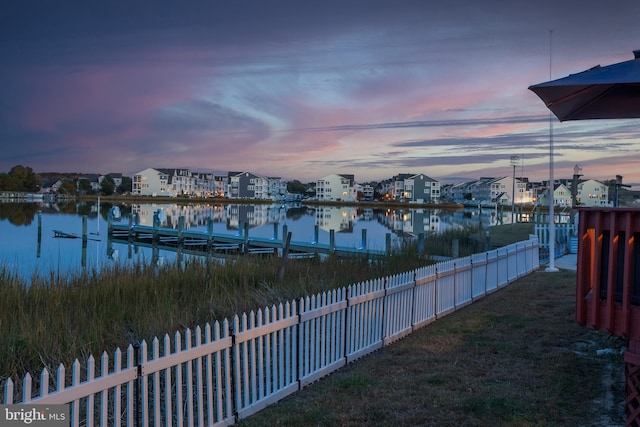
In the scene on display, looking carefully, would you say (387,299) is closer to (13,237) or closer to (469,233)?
(469,233)

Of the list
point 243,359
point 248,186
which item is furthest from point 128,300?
point 248,186

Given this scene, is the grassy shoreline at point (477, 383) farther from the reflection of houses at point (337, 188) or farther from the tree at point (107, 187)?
the tree at point (107, 187)

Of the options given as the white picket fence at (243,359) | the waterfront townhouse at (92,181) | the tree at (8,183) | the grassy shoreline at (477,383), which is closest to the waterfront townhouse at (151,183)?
the waterfront townhouse at (92,181)

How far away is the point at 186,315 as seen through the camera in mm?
7438

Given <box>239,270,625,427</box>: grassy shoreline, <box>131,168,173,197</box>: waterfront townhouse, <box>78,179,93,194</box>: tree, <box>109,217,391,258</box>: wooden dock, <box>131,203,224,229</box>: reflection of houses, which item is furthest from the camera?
<box>78,179,93,194</box>: tree

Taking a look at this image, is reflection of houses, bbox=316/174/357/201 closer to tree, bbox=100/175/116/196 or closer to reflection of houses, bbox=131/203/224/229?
tree, bbox=100/175/116/196

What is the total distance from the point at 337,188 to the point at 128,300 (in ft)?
450

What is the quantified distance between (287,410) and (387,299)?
3050 mm

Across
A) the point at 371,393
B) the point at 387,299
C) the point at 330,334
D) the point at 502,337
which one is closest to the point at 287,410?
the point at 371,393

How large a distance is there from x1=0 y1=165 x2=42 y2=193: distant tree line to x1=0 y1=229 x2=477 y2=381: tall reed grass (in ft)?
469

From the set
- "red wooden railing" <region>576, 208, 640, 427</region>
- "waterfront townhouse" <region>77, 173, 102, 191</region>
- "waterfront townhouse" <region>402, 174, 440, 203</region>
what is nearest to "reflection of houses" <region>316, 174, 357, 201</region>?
"waterfront townhouse" <region>402, 174, 440, 203</region>

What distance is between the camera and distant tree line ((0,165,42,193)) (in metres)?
136

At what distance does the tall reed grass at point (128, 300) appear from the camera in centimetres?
596

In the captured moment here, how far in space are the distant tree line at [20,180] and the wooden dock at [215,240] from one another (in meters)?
110
